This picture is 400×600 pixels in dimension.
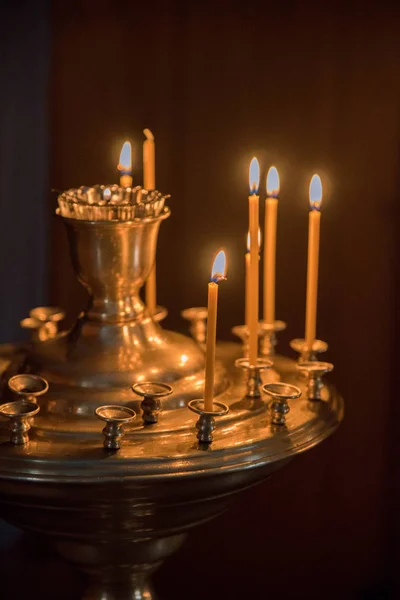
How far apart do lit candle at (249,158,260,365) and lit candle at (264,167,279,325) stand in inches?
1.7

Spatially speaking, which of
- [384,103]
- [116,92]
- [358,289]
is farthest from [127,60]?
[358,289]

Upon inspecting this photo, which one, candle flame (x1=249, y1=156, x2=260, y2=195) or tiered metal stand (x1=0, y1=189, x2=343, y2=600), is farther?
candle flame (x1=249, y1=156, x2=260, y2=195)

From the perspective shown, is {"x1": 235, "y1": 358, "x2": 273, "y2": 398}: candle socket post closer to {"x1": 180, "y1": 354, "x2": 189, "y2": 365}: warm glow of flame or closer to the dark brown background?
{"x1": 180, "y1": 354, "x2": 189, "y2": 365}: warm glow of flame

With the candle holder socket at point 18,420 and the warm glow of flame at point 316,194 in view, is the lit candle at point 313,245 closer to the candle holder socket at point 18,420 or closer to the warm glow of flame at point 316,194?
the warm glow of flame at point 316,194

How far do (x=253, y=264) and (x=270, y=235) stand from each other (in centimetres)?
12

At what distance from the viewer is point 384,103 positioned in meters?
1.41

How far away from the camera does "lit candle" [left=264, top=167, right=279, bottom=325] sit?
43.5 inches

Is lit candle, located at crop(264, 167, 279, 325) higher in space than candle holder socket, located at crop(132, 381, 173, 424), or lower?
higher

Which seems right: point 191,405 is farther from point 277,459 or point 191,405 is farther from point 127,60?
point 127,60

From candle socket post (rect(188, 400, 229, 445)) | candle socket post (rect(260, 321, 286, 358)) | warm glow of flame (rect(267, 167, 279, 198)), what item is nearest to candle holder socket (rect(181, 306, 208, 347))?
candle socket post (rect(260, 321, 286, 358))

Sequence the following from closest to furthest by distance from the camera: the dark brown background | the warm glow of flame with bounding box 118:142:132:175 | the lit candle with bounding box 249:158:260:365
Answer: the lit candle with bounding box 249:158:260:365 < the warm glow of flame with bounding box 118:142:132:175 < the dark brown background

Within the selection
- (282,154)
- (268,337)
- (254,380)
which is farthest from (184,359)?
(282,154)

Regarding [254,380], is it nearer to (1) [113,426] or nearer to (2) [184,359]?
(2) [184,359]

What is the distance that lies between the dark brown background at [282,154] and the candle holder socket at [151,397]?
1.87ft
